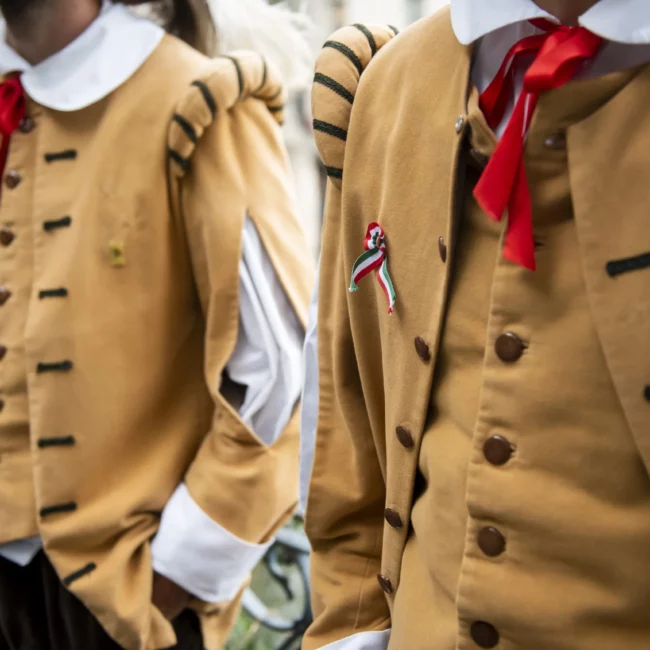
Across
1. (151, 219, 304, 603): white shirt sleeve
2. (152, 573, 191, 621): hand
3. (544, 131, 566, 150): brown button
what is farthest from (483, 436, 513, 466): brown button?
(152, 573, 191, 621): hand

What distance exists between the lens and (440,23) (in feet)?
1.99

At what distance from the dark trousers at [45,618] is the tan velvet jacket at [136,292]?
0.24ft

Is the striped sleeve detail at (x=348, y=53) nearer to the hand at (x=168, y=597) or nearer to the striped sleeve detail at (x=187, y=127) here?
the striped sleeve detail at (x=187, y=127)

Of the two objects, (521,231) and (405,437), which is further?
(405,437)

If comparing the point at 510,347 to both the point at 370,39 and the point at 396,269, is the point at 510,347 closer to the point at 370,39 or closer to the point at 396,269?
the point at 396,269

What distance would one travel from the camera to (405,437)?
629 millimetres

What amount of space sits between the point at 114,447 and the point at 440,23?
68cm

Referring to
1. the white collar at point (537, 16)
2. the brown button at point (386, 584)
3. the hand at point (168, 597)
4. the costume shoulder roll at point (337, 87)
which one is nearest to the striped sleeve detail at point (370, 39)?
the costume shoulder roll at point (337, 87)

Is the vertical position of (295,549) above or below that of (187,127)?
below

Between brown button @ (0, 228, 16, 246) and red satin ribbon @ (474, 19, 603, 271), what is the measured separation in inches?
28.3

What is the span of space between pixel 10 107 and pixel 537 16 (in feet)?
2.46

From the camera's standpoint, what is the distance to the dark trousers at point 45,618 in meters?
1.03

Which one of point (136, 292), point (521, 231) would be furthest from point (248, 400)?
point (521, 231)

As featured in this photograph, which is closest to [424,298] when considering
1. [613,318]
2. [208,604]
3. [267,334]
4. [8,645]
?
[613,318]
